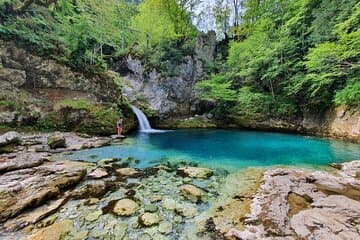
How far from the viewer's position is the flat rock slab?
3.55 metres

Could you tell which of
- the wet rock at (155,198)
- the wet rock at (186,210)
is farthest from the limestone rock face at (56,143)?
the wet rock at (186,210)

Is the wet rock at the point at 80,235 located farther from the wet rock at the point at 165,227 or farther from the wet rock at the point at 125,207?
the wet rock at the point at 165,227

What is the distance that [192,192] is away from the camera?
4543 millimetres

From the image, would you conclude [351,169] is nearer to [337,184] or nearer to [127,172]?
[337,184]

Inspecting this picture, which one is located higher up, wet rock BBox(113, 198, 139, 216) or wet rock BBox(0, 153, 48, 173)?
wet rock BBox(0, 153, 48, 173)

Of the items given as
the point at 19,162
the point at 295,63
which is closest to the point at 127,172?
the point at 19,162

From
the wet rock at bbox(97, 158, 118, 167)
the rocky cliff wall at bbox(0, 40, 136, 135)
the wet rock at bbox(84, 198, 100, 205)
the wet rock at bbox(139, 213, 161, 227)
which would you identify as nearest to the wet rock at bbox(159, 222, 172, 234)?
the wet rock at bbox(139, 213, 161, 227)

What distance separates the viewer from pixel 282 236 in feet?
9.80

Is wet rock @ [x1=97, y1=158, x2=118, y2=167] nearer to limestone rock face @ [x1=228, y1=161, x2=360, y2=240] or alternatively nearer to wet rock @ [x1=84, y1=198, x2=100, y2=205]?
wet rock @ [x1=84, y1=198, x2=100, y2=205]

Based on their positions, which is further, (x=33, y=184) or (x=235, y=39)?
(x=235, y=39)

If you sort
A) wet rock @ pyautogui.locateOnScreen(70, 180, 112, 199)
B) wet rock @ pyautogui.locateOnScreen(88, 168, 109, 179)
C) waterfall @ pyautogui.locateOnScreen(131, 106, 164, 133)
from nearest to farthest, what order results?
1. wet rock @ pyautogui.locateOnScreen(70, 180, 112, 199)
2. wet rock @ pyautogui.locateOnScreen(88, 168, 109, 179)
3. waterfall @ pyautogui.locateOnScreen(131, 106, 164, 133)

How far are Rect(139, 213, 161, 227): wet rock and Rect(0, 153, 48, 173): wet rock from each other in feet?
12.8

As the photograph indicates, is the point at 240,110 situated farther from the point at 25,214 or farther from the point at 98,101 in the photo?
the point at 25,214

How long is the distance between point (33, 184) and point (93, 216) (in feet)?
5.88
